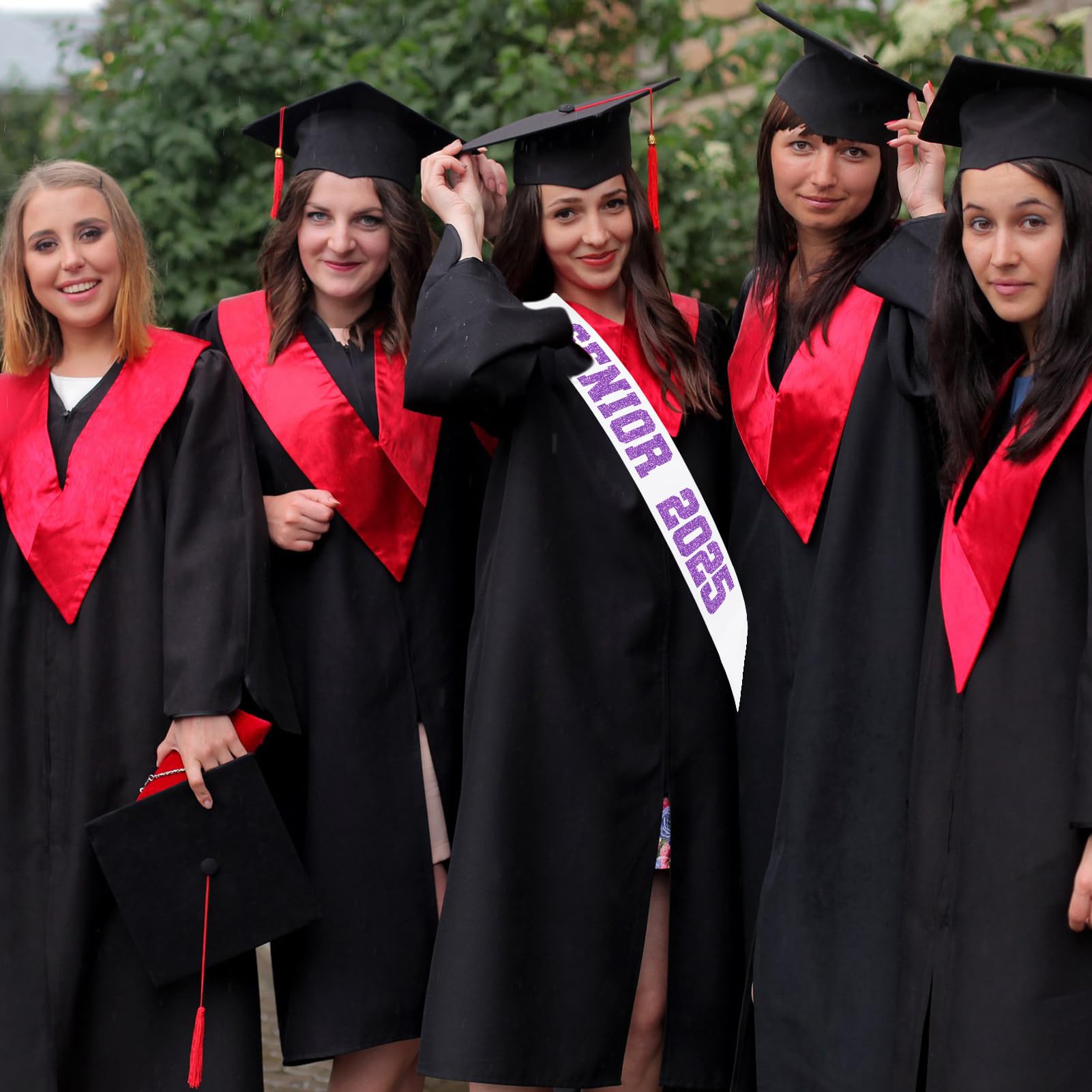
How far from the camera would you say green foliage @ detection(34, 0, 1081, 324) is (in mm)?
5215

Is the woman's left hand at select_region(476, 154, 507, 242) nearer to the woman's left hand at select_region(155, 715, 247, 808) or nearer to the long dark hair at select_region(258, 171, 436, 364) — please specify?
the long dark hair at select_region(258, 171, 436, 364)

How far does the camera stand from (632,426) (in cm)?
346

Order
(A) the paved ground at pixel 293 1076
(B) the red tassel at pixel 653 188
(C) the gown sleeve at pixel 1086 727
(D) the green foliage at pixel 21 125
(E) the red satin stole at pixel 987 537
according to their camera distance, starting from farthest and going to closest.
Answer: (D) the green foliage at pixel 21 125
(A) the paved ground at pixel 293 1076
(B) the red tassel at pixel 653 188
(E) the red satin stole at pixel 987 537
(C) the gown sleeve at pixel 1086 727

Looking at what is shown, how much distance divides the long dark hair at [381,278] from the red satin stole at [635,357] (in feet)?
1.20

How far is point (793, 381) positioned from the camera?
Result: 3322 mm

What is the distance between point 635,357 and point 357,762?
3.39ft

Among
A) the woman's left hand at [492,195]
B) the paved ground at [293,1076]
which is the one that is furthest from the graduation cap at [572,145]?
the paved ground at [293,1076]

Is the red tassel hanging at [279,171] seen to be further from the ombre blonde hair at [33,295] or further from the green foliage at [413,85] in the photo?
the green foliage at [413,85]

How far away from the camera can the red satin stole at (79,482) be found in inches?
135

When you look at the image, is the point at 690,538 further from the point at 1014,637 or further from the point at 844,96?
the point at 844,96

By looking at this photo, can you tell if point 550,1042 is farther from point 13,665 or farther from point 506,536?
point 13,665

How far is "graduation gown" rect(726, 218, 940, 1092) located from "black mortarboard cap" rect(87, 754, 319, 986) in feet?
3.18

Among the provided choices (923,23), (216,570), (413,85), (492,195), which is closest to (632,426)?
(492,195)

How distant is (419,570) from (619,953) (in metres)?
0.90
